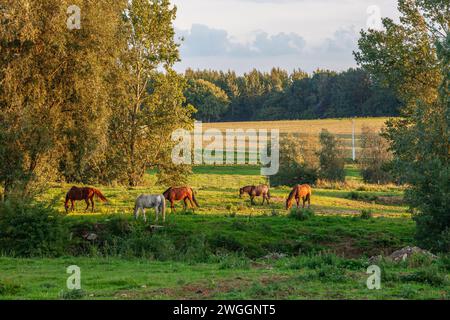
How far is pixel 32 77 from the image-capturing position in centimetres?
2992

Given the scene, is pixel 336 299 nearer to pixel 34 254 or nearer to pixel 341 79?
pixel 34 254

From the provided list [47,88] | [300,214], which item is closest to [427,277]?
[300,214]

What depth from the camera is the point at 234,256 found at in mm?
23422

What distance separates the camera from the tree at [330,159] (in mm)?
57781

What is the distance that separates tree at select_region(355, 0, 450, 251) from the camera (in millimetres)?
26281

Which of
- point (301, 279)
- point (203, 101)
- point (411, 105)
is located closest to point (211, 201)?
point (411, 105)

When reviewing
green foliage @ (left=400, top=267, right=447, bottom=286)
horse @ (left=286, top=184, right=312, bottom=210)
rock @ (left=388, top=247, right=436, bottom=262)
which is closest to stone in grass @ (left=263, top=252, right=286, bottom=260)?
rock @ (left=388, top=247, right=436, bottom=262)

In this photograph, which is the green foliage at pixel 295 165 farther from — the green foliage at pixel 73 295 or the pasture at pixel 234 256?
the green foliage at pixel 73 295

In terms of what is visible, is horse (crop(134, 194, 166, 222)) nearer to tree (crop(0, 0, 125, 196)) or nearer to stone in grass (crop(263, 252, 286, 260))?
tree (crop(0, 0, 125, 196))

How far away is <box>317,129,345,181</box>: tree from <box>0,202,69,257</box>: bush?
35296 millimetres

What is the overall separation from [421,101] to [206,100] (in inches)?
4331
